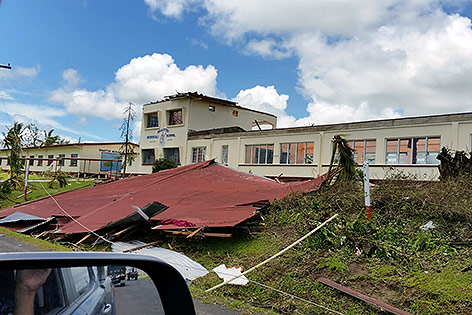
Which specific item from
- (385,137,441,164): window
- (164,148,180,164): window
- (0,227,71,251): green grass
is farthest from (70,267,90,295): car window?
(164,148,180,164): window

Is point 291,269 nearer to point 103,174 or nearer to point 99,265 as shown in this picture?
point 99,265

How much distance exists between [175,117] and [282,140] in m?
12.5

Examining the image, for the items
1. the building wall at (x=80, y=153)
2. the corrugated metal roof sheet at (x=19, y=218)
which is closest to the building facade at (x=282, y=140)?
the corrugated metal roof sheet at (x=19, y=218)

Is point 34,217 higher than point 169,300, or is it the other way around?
point 169,300

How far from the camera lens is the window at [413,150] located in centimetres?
2010

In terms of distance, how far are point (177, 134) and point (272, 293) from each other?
1124 inches

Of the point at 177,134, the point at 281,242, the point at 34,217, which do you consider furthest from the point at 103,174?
the point at 281,242

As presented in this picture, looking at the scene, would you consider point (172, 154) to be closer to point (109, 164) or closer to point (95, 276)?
point (109, 164)

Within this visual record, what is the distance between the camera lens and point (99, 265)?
5.44 feet

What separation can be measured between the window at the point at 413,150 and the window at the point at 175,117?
60.1 ft

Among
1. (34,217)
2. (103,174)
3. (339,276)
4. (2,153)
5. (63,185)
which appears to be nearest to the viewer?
(339,276)

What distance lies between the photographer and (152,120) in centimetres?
3822

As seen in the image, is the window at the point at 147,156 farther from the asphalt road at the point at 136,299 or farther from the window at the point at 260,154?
the asphalt road at the point at 136,299

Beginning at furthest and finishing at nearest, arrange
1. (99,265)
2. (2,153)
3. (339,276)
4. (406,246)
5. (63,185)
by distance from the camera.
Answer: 1. (2,153)
2. (63,185)
3. (406,246)
4. (339,276)
5. (99,265)
